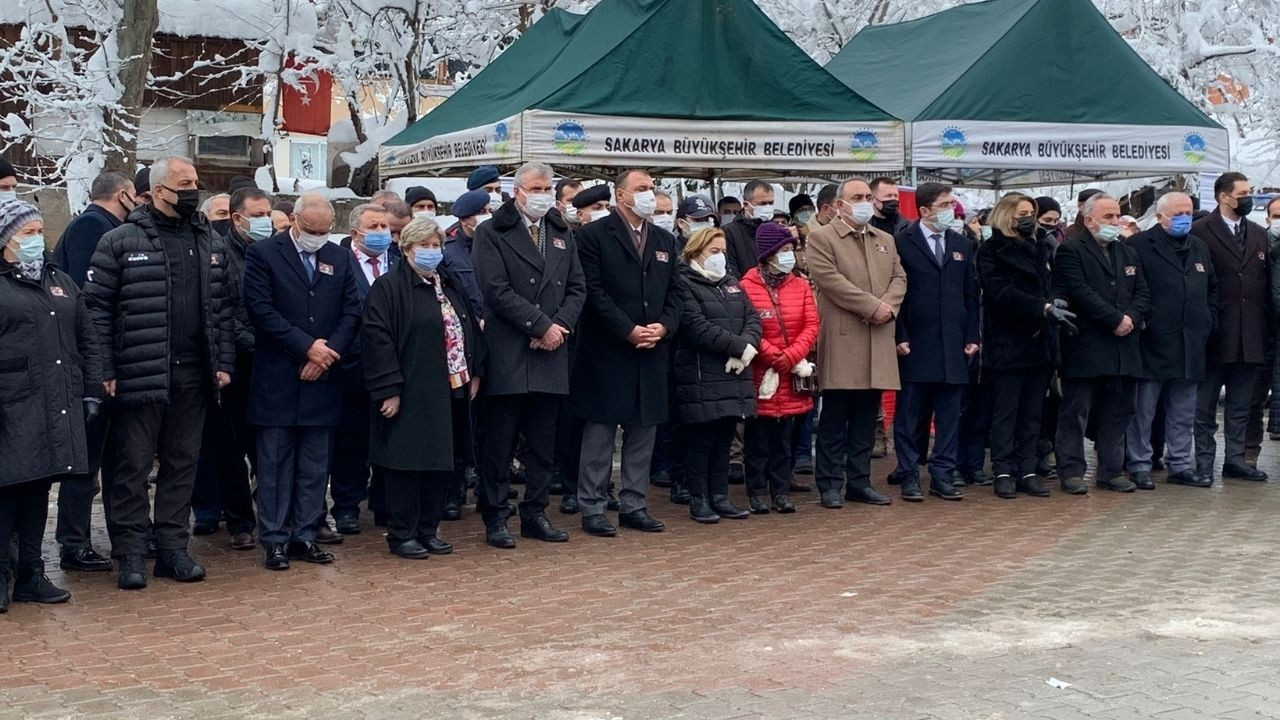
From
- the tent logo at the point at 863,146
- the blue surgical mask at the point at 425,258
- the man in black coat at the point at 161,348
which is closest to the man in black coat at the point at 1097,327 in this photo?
the tent logo at the point at 863,146

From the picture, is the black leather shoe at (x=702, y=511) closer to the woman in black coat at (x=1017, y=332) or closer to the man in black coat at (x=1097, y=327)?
the woman in black coat at (x=1017, y=332)

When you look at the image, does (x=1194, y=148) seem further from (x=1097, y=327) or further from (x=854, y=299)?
(x=854, y=299)

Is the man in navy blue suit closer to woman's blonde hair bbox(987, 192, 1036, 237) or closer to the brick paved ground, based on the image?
the brick paved ground

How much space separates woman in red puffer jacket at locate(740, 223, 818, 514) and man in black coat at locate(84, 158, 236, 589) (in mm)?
3524

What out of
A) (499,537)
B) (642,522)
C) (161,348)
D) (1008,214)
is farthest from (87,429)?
(1008,214)

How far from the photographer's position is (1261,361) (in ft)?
39.2

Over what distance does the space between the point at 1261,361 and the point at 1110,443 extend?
1.32m

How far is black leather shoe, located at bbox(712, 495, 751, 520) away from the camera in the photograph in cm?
1044

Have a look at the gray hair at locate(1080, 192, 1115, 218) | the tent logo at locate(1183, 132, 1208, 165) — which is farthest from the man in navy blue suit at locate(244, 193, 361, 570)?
the tent logo at locate(1183, 132, 1208, 165)

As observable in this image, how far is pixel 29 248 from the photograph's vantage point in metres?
7.58

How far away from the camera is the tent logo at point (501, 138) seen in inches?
460

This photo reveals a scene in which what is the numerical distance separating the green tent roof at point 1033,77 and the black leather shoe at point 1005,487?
3.05m

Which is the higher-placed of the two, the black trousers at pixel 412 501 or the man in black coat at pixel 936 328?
the man in black coat at pixel 936 328

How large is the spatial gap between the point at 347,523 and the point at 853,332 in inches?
142
